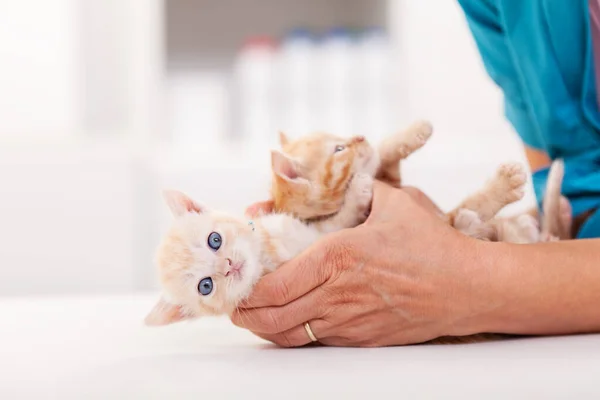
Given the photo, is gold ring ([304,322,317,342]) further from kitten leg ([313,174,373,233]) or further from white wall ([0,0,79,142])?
white wall ([0,0,79,142])

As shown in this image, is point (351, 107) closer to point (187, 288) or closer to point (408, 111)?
point (408, 111)

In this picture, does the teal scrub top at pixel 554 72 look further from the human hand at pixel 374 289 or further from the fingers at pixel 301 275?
the fingers at pixel 301 275

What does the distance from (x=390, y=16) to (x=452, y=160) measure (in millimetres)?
485

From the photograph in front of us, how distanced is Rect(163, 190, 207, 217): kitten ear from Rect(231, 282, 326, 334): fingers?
0.53ft

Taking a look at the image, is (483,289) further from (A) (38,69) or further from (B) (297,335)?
(A) (38,69)

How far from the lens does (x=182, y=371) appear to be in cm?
73

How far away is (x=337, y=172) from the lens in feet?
3.00

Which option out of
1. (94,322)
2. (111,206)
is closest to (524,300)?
(94,322)

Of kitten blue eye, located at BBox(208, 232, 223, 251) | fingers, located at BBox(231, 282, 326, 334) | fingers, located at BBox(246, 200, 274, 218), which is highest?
fingers, located at BBox(246, 200, 274, 218)

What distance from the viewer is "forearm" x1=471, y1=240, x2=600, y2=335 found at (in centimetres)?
82

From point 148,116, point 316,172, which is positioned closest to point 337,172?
point 316,172

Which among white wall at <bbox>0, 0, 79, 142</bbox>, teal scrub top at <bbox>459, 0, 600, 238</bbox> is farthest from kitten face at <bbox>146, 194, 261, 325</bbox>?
white wall at <bbox>0, 0, 79, 142</bbox>

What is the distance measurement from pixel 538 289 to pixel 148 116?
1465 millimetres

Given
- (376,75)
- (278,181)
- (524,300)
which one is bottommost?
(524,300)
